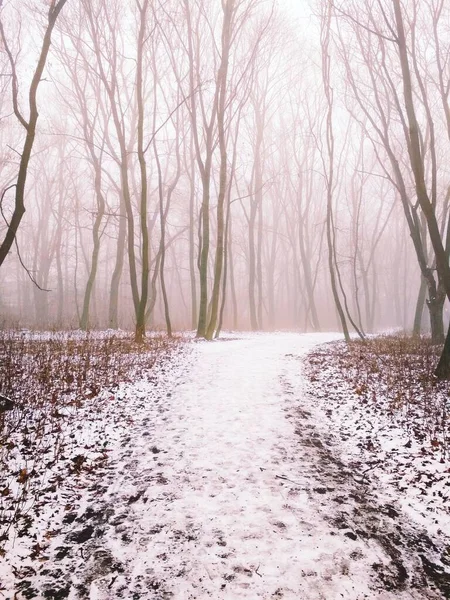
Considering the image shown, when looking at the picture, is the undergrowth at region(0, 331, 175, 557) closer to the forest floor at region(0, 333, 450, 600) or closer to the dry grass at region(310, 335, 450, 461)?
the forest floor at region(0, 333, 450, 600)

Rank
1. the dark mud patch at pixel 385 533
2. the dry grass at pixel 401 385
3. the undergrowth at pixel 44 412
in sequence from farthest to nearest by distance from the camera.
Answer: the dry grass at pixel 401 385, the undergrowth at pixel 44 412, the dark mud patch at pixel 385 533

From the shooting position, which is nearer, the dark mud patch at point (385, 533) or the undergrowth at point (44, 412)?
the dark mud patch at point (385, 533)

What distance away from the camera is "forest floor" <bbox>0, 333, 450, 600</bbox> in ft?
9.12

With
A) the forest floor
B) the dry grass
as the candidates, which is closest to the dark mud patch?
the forest floor

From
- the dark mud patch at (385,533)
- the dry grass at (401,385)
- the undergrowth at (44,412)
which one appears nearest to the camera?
the dark mud patch at (385,533)

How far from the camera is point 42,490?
3.96 metres

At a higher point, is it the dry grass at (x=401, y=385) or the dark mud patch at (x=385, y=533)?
the dry grass at (x=401, y=385)

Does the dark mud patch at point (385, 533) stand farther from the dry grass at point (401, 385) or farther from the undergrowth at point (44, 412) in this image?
the undergrowth at point (44, 412)

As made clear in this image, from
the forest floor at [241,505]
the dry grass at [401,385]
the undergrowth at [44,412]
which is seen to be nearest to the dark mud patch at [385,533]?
the forest floor at [241,505]

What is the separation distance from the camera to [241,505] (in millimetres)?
3697

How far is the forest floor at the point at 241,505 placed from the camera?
2.78 m

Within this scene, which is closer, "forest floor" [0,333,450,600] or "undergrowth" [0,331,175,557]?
"forest floor" [0,333,450,600]

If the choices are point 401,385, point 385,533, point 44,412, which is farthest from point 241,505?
point 401,385

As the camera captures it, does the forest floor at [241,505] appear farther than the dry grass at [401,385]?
No
